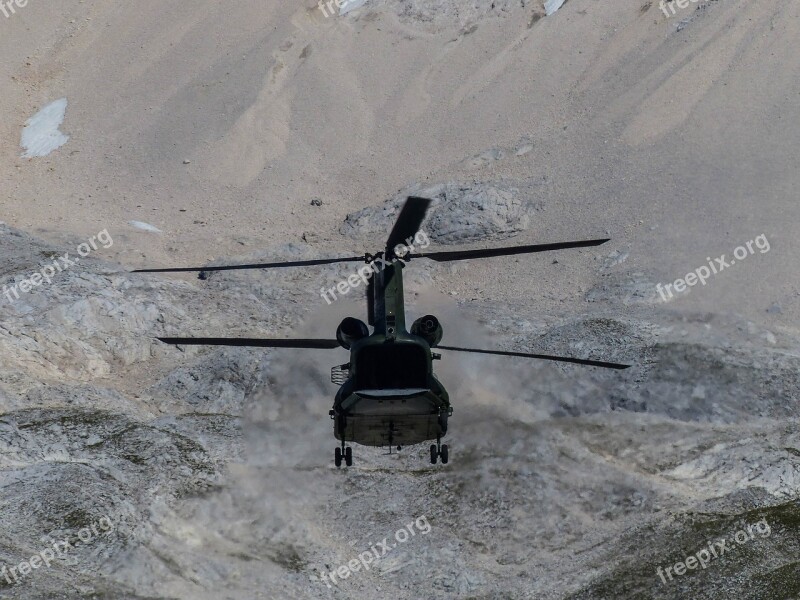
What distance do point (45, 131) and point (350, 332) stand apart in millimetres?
41657

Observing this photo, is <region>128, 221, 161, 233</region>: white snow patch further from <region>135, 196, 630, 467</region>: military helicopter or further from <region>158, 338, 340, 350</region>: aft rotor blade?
<region>158, 338, 340, 350</region>: aft rotor blade

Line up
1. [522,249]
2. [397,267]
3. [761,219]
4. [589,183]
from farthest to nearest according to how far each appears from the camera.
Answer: [589,183]
[761,219]
[397,267]
[522,249]

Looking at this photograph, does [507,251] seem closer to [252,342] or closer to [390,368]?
[390,368]

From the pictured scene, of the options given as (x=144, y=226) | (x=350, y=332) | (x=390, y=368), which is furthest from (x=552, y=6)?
(x=390, y=368)

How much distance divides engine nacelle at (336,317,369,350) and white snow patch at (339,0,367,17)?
4572 centimetres

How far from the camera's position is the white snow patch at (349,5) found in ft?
228

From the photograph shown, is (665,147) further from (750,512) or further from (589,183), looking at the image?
(750,512)

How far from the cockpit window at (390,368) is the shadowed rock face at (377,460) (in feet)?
30.8

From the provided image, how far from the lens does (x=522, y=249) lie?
24.3 m

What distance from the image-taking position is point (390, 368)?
26438mm

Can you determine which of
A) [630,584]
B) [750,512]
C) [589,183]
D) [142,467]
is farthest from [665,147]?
[142,467]

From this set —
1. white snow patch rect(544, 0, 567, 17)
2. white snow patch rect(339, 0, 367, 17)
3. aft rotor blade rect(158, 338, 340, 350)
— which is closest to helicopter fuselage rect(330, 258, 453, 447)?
aft rotor blade rect(158, 338, 340, 350)

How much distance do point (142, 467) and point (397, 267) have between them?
558 inches

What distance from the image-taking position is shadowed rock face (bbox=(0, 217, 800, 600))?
32.8 m
